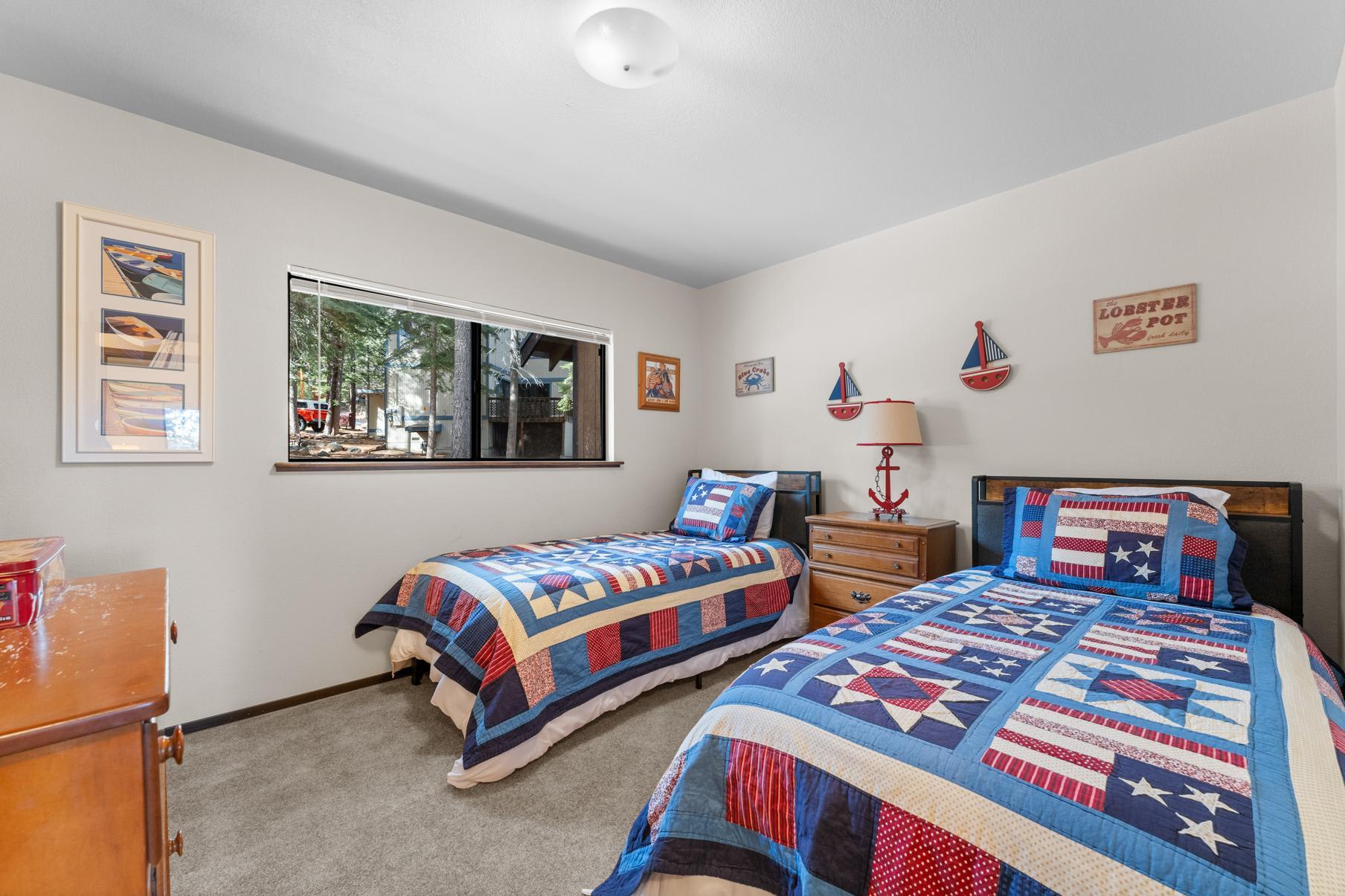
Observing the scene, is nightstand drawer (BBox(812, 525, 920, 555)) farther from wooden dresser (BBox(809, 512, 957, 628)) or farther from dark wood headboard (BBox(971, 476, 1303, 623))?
dark wood headboard (BBox(971, 476, 1303, 623))

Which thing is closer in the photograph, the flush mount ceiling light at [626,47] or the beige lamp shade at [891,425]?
the flush mount ceiling light at [626,47]

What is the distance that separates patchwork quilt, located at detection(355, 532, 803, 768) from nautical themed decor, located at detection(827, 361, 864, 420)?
960mm

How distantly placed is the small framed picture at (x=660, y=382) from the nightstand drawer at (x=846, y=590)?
1682 mm

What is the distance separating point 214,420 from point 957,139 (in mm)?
3378

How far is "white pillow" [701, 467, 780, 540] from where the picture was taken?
3.47 meters

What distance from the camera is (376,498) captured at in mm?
2828

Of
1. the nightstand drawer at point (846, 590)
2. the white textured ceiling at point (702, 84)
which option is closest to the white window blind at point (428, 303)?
the white textured ceiling at point (702, 84)

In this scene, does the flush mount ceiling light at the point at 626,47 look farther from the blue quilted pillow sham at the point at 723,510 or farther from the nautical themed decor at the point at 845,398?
the blue quilted pillow sham at the point at 723,510

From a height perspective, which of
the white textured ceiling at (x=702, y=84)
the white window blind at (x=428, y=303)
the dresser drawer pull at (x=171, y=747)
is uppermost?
the white textured ceiling at (x=702, y=84)

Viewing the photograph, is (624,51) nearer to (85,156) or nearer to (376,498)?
(85,156)

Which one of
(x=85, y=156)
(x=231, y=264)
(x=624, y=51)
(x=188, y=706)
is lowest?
(x=188, y=706)

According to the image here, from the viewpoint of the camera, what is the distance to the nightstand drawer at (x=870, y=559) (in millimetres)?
2721

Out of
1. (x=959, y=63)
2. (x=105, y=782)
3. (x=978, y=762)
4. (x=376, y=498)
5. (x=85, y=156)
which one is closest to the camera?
(x=105, y=782)

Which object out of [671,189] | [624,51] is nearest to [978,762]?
[624,51]
